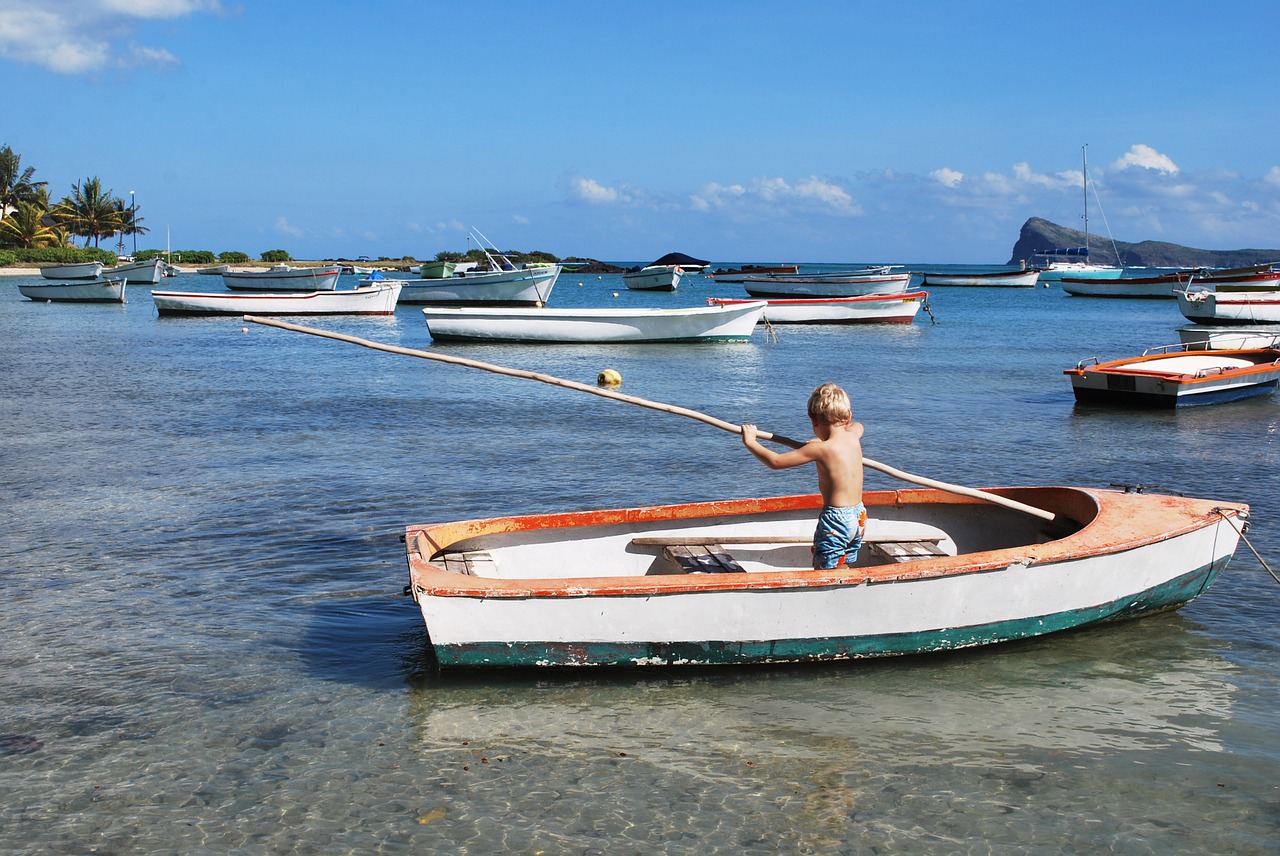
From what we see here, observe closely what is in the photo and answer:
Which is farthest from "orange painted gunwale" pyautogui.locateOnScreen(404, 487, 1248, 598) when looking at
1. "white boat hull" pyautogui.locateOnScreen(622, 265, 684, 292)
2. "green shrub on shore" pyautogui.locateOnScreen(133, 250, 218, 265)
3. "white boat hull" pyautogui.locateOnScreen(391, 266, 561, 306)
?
"green shrub on shore" pyautogui.locateOnScreen(133, 250, 218, 265)

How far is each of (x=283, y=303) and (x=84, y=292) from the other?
66.6ft

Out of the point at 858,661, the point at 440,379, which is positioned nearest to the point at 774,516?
the point at 858,661

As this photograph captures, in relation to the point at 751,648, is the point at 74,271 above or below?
above

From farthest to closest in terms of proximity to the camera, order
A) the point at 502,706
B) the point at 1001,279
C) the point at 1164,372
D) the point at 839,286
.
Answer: the point at 1001,279, the point at 839,286, the point at 1164,372, the point at 502,706

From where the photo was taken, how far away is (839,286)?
50.8 metres

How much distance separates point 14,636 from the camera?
24.8ft

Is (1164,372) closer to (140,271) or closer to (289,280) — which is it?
(289,280)

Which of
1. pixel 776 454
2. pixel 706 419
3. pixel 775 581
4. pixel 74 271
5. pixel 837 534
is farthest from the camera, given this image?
pixel 74 271

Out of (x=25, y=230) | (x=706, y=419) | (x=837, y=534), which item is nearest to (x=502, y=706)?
(x=706, y=419)

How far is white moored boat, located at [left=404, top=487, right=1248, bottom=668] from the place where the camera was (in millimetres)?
6578

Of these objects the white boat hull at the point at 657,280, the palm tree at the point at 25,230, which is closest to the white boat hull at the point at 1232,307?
the white boat hull at the point at 657,280

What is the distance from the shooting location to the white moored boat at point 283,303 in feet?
155

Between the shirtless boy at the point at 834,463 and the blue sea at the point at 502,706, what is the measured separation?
2.70 feet

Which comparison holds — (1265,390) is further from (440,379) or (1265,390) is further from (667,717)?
(667,717)
